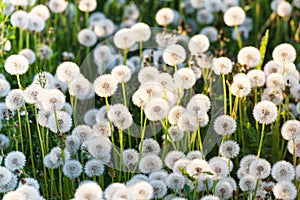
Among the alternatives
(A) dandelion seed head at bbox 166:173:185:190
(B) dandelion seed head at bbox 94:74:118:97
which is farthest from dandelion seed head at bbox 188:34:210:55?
(A) dandelion seed head at bbox 166:173:185:190

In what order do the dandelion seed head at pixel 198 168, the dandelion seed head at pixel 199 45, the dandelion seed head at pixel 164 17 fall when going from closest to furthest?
the dandelion seed head at pixel 198 168, the dandelion seed head at pixel 199 45, the dandelion seed head at pixel 164 17

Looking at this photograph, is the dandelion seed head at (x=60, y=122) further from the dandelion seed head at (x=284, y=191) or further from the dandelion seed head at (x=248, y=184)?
the dandelion seed head at (x=284, y=191)

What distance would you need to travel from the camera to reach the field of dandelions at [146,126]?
2.69 metres

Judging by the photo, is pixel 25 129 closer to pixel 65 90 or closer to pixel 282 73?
pixel 65 90

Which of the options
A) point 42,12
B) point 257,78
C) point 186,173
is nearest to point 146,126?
point 257,78

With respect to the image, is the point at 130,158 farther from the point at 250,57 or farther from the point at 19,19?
the point at 19,19

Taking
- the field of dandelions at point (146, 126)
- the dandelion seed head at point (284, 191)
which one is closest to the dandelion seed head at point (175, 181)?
the field of dandelions at point (146, 126)

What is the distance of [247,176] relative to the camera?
2754 mm

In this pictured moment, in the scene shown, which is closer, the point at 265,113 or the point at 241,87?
the point at 265,113

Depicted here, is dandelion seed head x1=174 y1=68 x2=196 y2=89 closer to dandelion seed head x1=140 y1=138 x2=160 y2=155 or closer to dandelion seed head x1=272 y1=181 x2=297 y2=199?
dandelion seed head x1=140 y1=138 x2=160 y2=155

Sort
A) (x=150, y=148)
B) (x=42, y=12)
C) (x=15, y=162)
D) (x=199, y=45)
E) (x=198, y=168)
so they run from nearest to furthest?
(x=198, y=168) < (x=15, y=162) < (x=150, y=148) < (x=199, y=45) < (x=42, y=12)

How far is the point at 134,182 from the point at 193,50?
3.76 ft

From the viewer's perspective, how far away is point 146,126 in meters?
3.27

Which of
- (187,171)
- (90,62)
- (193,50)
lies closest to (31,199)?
(187,171)
